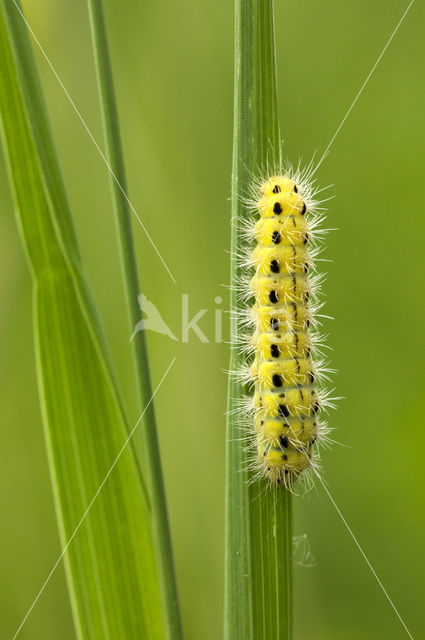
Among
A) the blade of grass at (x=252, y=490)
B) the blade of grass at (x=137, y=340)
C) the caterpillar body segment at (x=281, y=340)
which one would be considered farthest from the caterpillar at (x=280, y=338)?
the blade of grass at (x=137, y=340)

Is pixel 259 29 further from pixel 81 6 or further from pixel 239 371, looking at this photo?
pixel 81 6

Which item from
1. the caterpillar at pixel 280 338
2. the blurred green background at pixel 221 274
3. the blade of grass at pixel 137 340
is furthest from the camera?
the blurred green background at pixel 221 274

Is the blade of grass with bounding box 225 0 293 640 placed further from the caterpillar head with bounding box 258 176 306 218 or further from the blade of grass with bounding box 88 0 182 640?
the caterpillar head with bounding box 258 176 306 218

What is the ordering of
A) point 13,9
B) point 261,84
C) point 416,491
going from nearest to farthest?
point 13,9 < point 261,84 < point 416,491

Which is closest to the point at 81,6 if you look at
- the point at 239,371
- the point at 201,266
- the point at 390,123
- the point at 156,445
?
the point at 201,266

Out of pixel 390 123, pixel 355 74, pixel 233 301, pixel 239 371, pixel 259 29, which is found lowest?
pixel 239 371

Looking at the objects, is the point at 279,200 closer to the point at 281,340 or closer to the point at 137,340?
the point at 281,340

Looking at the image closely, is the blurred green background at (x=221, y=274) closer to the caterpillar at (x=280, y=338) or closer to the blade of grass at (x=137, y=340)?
the caterpillar at (x=280, y=338)
